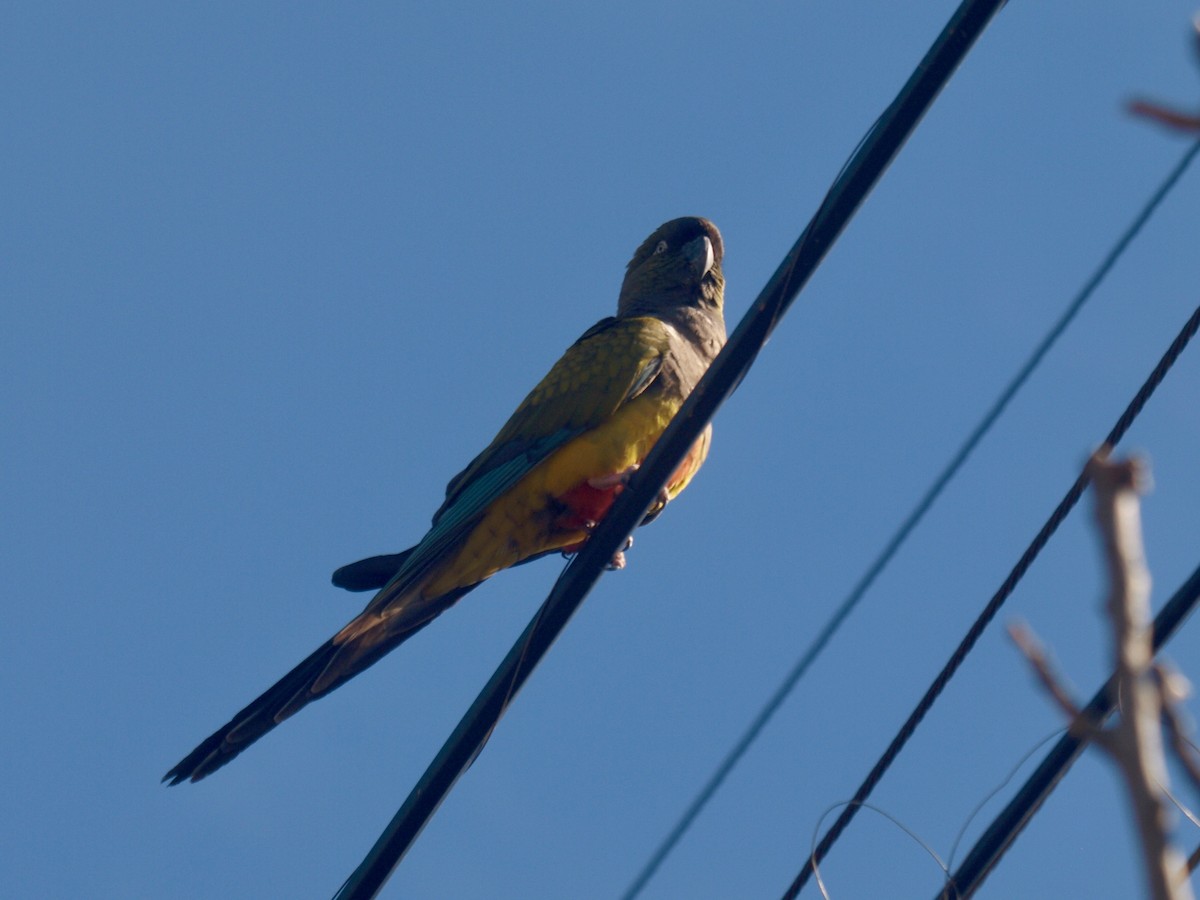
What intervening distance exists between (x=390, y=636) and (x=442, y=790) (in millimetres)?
1377

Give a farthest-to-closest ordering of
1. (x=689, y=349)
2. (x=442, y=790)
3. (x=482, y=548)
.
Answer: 1. (x=689, y=349)
2. (x=482, y=548)
3. (x=442, y=790)

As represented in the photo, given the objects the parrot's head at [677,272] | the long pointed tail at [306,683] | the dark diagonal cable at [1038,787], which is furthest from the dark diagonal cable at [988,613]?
the parrot's head at [677,272]

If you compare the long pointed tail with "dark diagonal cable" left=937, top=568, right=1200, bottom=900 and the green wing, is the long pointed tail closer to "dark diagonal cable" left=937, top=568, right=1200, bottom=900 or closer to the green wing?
the green wing

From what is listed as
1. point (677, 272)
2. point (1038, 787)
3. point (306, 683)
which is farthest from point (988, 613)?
point (677, 272)

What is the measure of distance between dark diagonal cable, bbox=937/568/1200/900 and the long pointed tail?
1.97m

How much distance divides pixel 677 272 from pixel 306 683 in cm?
307

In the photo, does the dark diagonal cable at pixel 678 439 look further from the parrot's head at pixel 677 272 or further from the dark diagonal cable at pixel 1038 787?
the parrot's head at pixel 677 272

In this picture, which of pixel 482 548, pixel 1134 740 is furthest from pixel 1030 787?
pixel 482 548

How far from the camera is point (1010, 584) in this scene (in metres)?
3.10

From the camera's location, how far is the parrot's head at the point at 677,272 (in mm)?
6539

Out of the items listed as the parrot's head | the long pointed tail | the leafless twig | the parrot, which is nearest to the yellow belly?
the parrot

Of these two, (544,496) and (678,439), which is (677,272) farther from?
(678,439)

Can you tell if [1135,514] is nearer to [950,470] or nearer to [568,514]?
[950,470]

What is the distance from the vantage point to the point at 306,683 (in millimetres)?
4242
